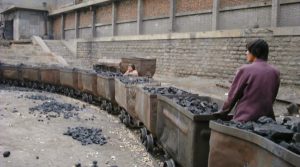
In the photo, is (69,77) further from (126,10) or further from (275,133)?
(275,133)

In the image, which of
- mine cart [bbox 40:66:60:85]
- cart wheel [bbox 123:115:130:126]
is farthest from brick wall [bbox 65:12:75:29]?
cart wheel [bbox 123:115:130:126]

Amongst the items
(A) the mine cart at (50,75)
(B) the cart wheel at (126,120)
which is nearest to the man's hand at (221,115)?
(B) the cart wheel at (126,120)

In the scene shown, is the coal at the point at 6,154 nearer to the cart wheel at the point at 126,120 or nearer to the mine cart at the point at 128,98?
the mine cart at the point at 128,98

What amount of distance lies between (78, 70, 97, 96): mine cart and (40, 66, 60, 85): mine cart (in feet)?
9.80

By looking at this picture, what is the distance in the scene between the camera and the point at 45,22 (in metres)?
42.3

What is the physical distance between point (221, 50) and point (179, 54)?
147 inches

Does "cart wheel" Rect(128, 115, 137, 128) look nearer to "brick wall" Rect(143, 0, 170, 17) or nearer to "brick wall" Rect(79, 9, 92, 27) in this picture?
"brick wall" Rect(143, 0, 170, 17)

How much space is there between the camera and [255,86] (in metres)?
4.43

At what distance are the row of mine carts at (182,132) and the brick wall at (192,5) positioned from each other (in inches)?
296

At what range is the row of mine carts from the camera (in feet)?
10.8

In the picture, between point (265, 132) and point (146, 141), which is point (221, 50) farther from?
point (265, 132)

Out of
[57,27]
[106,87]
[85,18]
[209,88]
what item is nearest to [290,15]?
[209,88]

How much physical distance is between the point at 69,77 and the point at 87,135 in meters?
9.03

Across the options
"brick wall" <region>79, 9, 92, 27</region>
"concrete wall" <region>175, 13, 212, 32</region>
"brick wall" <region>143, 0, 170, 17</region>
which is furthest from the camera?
"brick wall" <region>79, 9, 92, 27</region>
